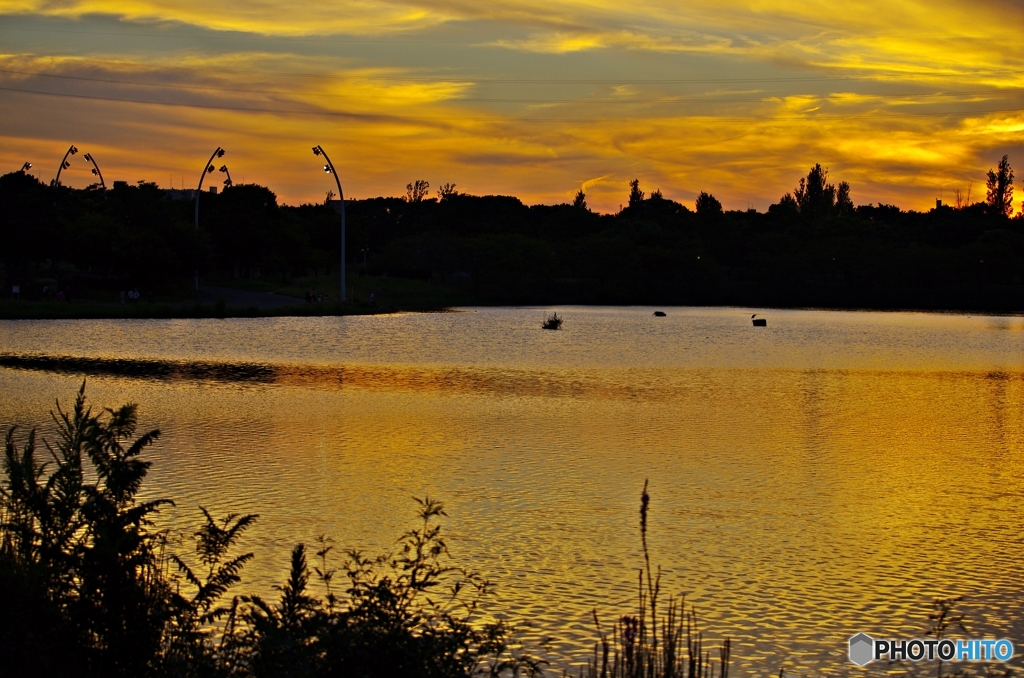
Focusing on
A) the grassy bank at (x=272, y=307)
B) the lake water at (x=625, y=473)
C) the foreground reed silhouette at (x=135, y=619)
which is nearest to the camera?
the foreground reed silhouette at (x=135, y=619)

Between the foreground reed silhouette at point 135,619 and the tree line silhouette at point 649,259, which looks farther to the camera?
the tree line silhouette at point 649,259

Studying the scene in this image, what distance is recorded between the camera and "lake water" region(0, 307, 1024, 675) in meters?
12.6

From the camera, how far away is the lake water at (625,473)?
1259cm

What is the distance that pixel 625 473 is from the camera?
66.1ft

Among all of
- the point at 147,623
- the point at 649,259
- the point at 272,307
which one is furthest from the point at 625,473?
the point at 649,259

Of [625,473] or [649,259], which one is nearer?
[625,473]

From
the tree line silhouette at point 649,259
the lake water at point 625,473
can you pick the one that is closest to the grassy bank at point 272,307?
the tree line silhouette at point 649,259

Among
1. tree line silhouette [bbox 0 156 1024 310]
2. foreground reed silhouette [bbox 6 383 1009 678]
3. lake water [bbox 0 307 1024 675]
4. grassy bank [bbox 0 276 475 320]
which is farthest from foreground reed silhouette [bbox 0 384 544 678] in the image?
tree line silhouette [bbox 0 156 1024 310]

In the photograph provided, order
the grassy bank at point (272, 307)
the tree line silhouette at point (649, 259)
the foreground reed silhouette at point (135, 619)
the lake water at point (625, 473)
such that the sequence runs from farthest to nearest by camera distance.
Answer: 1. the tree line silhouette at point (649, 259)
2. the grassy bank at point (272, 307)
3. the lake water at point (625, 473)
4. the foreground reed silhouette at point (135, 619)

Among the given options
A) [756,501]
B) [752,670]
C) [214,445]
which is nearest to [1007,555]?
[756,501]

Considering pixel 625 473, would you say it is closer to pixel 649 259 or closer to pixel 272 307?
pixel 272 307

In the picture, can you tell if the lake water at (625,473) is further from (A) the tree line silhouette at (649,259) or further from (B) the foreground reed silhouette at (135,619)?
(A) the tree line silhouette at (649,259)

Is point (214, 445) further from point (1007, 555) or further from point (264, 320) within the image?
point (264, 320)

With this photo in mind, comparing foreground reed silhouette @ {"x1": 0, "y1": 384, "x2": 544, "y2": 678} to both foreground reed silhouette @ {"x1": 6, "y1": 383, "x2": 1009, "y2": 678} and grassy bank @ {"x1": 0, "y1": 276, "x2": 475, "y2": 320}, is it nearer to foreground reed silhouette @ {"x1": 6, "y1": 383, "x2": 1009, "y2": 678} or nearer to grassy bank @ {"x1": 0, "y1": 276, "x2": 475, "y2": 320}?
foreground reed silhouette @ {"x1": 6, "y1": 383, "x2": 1009, "y2": 678}
